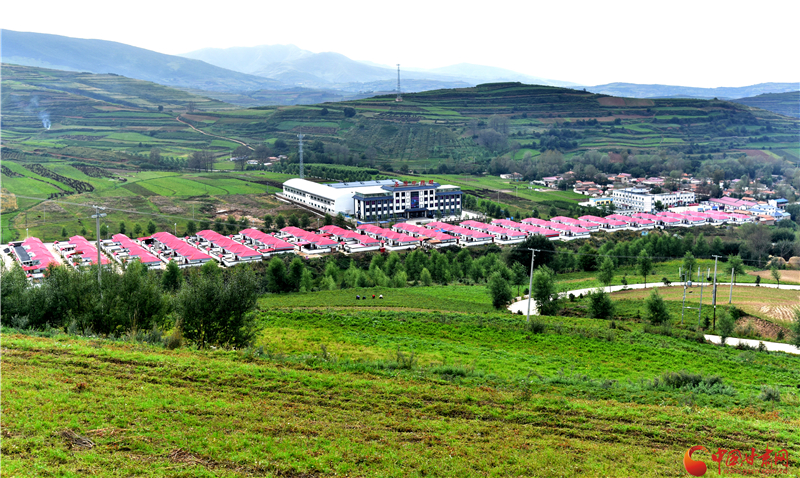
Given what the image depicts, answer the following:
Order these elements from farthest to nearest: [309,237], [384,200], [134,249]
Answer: [384,200], [309,237], [134,249]

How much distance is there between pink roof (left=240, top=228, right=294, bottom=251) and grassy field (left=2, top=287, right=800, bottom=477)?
1140 inches

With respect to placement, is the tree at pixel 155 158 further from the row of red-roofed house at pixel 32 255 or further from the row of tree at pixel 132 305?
the row of tree at pixel 132 305

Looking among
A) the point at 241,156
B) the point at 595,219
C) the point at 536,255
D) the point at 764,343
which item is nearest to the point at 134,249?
the point at 536,255

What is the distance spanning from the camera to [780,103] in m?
155

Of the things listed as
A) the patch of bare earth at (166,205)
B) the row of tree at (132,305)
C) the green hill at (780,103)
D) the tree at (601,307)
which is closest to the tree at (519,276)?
the tree at (601,307)

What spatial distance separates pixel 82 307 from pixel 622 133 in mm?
124333

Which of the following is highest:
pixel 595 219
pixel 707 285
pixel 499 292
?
pixel 595 219

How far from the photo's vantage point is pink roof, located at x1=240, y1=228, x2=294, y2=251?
143 feet

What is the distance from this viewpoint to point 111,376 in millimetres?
9922

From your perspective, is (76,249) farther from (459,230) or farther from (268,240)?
(459,230)

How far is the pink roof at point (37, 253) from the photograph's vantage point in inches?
1366

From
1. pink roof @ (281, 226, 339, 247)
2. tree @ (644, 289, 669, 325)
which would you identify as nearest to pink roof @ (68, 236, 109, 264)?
pink roof @ (281, 226, 339, 247)

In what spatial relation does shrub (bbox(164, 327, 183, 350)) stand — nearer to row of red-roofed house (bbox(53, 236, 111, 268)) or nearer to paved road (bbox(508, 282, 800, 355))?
paved road (bbox(508, 282, 800, 355))

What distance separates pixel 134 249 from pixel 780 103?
180 meters
